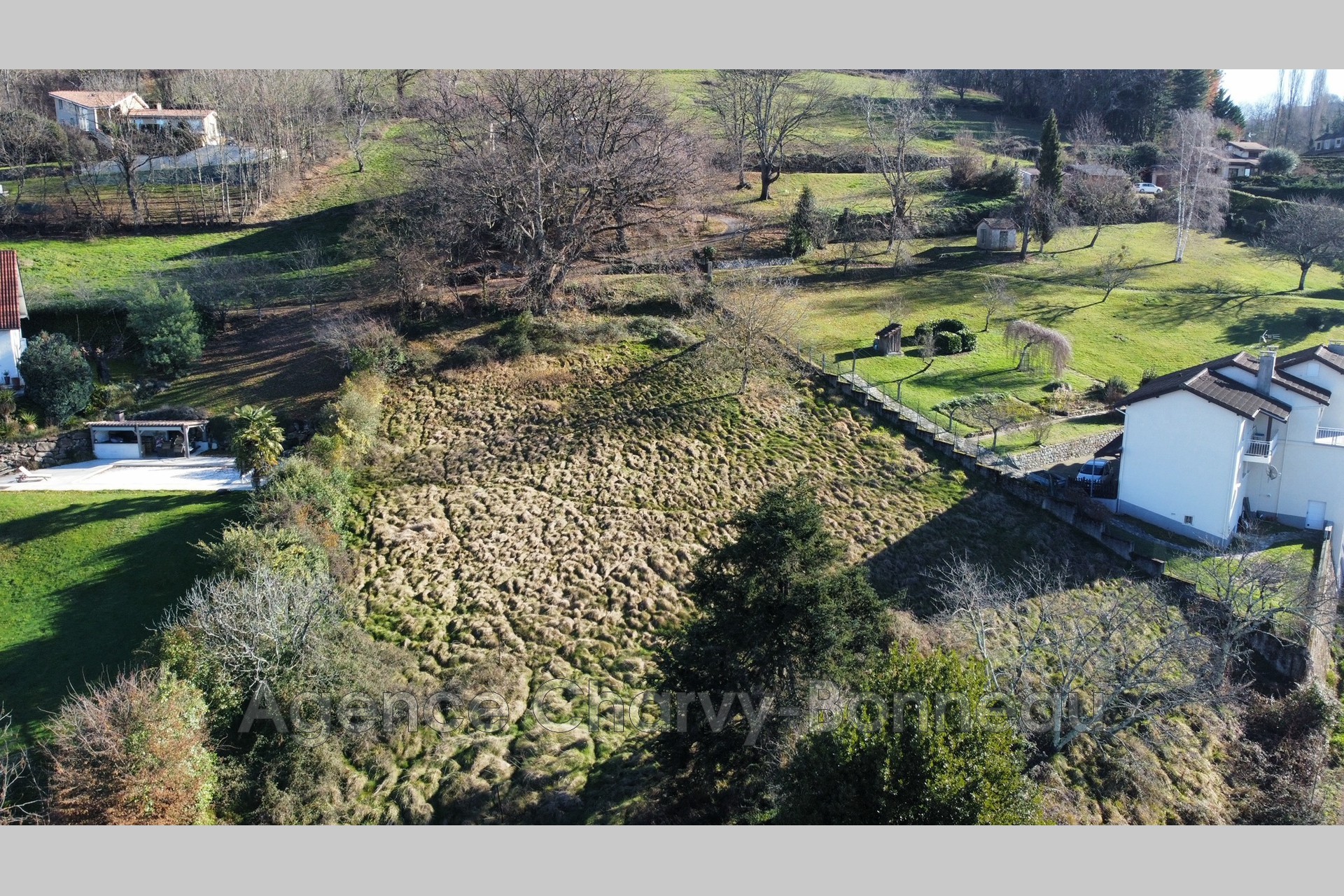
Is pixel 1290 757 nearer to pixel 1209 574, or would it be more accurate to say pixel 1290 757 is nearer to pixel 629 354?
pixel 1209 574

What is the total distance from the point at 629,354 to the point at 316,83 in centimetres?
3690

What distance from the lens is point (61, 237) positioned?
141 feet

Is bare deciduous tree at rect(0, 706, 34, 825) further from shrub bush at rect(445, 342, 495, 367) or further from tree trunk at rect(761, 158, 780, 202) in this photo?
tree trunk at rect(761, 158, 780, 202)

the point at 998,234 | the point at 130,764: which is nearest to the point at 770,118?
the point at 998,234

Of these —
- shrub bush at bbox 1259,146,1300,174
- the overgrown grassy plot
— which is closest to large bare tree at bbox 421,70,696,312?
the overgrown grassy plot

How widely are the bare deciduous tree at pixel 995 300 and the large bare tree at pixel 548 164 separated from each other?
49.3ft

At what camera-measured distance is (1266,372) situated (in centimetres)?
2559

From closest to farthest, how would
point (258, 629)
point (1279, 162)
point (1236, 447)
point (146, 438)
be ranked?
point (258, 629), point (1236, 447), point (146, 438), point (1279, 162)

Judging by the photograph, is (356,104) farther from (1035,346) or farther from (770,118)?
(1035,346)

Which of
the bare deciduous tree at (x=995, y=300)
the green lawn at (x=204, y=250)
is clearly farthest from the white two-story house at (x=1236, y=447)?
the green lawn at (x=204, y=250)

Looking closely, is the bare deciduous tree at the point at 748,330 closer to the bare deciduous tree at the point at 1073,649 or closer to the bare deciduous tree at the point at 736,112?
the bare deciduous tree at the point at 1073,649

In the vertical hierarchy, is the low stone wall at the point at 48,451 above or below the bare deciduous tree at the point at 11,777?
above

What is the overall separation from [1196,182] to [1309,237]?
7.53 meters

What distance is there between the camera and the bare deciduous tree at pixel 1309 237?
46031mm
